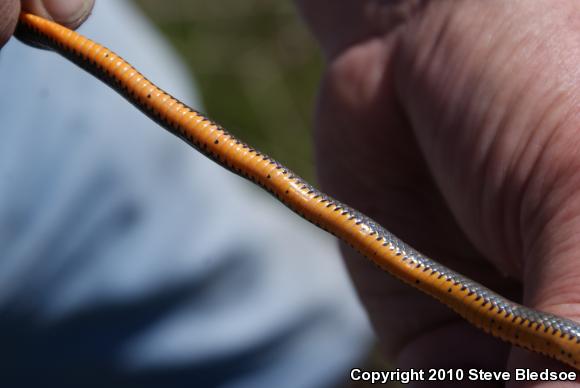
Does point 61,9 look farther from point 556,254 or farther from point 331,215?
point 556,254

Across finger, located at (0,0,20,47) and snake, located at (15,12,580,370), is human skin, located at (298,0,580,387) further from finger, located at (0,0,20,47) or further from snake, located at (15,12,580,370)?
finger, located at (0,0,20,47)

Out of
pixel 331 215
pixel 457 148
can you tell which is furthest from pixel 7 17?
pixel 457 148

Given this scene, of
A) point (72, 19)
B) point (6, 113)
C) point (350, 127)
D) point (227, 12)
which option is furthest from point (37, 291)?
point (227, 12)

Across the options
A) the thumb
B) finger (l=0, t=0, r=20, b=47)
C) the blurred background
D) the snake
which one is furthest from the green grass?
finger (l=0, t=0, r=20, b=47)

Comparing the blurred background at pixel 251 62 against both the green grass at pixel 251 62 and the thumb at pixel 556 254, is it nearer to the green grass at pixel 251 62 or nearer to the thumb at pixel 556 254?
the green grass at pixel 251 62

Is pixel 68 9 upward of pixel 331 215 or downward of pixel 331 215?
upward

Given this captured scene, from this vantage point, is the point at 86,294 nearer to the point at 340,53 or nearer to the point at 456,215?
the point at 340,53

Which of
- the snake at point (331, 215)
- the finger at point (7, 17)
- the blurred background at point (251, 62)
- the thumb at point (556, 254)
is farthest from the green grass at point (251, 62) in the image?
the finger at point (7, 17)
